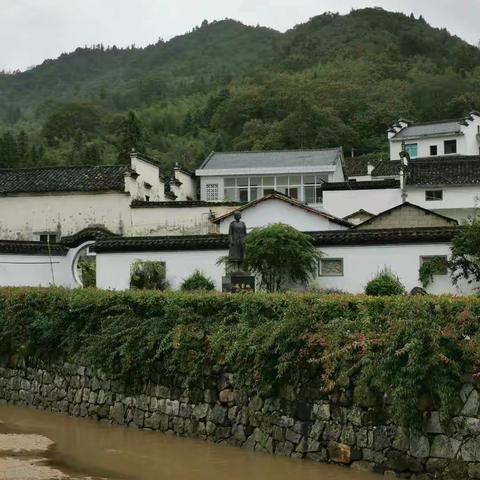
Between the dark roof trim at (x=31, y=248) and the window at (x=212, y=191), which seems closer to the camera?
the dark roof trim at (x=31, y=248)

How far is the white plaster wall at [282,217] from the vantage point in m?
26.1

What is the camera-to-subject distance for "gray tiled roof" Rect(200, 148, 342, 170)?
4472cm

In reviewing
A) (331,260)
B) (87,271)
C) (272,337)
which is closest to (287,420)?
(272,337)

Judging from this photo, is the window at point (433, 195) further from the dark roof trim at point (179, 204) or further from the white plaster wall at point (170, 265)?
the white plaster wall at point (170, 265)

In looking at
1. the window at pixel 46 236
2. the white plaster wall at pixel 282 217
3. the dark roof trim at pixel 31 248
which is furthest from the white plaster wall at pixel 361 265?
the window at pixel 46 236

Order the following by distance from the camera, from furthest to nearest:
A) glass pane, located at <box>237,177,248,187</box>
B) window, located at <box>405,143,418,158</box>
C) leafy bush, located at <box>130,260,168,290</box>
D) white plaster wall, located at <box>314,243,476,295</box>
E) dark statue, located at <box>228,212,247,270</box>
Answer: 1. window, located at <box>405,143,418,158</box>
2. glass pane, located at <box>237,177,248,187</box>
3. leafy bush, located at <box>130,260,168,290</box>
4. white plaster wall, located at <box>314,243,476,295</box>
5. dark statue, located at <box>228,212,247,270</box>

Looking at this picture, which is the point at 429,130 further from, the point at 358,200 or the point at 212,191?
the point at 358,200

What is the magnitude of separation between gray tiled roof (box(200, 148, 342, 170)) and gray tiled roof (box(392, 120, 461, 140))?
15661mm

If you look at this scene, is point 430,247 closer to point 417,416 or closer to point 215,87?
point 417,416

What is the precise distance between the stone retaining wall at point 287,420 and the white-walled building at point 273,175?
1136 inches

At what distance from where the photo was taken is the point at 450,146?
5931cm

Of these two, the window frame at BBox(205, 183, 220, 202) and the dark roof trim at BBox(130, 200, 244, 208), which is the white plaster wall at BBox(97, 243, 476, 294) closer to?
the dark roof trim at BBox(130, 200, 244, 208)

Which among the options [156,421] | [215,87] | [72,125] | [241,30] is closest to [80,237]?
[156,421]

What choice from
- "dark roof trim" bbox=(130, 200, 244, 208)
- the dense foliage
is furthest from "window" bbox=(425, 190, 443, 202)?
the dense foliage
